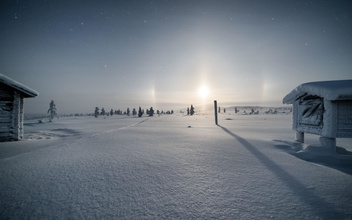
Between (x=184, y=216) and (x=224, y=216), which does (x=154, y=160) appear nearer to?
(x=184, y=216)

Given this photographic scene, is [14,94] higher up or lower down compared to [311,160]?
higher up

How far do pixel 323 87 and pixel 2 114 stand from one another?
13.2 metres

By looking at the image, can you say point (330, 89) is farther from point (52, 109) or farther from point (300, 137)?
point (52, 109)

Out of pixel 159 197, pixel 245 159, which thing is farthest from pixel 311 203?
pixel 159 197

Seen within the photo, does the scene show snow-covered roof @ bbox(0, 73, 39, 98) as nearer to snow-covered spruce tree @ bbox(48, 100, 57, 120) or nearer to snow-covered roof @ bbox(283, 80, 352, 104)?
snow-covered roof @ bbox(283, 80, 352, 104)

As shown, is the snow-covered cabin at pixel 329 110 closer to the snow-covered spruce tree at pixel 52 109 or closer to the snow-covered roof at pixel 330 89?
the snow-covered roof at pixel 330 89

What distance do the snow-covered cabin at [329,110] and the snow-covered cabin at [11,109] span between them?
12193 millimetres

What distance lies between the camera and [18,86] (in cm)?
654

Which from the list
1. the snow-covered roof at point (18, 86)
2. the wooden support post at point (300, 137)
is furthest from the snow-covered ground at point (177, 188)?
the snow-covered roof at point (18, 86)

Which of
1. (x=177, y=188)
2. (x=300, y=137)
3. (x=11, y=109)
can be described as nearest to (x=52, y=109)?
(x=11, y=109)

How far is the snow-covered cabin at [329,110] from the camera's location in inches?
131

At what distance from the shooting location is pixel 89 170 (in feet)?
8.85

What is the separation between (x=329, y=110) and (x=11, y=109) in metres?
13.2

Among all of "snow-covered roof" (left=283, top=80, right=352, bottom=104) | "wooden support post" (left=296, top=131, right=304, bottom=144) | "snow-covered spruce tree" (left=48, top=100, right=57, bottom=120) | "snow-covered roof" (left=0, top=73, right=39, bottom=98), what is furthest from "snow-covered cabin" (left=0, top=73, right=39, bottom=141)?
"snow-covered spruce tree" (left=48, top=100, right=57, bottom=120)
